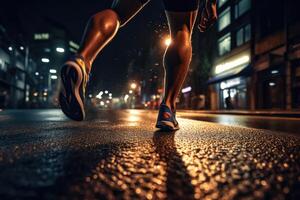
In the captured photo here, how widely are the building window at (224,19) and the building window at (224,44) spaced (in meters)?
1.13

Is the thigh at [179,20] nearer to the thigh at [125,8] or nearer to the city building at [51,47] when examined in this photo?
the thigh at [125,8]

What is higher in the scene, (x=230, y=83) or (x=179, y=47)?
(x=230, y=83)

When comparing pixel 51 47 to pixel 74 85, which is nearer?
pixel 74 85

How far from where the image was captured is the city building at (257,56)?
15969mm

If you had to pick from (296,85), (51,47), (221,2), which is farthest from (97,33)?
(51,47)

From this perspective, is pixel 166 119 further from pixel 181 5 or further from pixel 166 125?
pixel 181 5

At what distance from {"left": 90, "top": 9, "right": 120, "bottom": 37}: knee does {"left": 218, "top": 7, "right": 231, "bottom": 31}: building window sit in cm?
2497

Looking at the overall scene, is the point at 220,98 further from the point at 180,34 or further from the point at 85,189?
the point at 85,189

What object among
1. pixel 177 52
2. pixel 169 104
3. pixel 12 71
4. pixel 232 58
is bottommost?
pixel 169 104

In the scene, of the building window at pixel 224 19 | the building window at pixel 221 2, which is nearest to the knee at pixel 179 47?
the building window at pixel 224 19

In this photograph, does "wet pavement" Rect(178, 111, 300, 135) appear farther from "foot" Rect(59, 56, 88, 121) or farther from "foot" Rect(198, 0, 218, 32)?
"foot" Rect(59, 56, 88, 121)

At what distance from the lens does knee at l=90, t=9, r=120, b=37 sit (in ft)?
6.11

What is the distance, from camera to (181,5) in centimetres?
223

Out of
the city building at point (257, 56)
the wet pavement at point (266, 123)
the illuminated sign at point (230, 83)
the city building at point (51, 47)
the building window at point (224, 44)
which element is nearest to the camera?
the wet pavement at point (266, 123)
